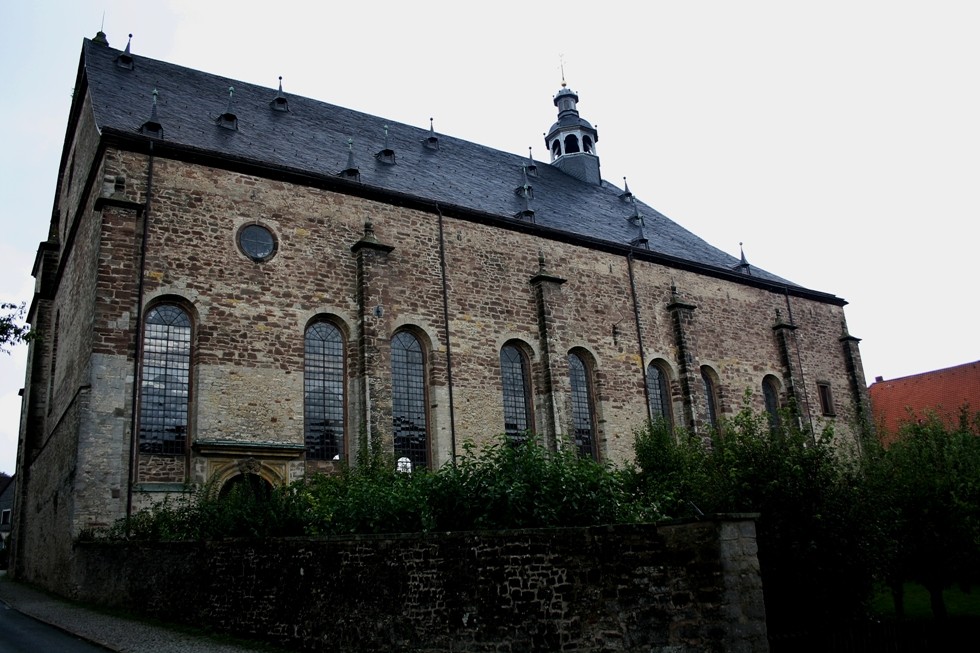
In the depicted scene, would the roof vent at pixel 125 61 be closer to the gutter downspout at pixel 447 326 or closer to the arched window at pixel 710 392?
the gutter downspout at pixel 447 326

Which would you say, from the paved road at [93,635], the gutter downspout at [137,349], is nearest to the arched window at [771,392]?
the gutter downspout at [137,349]

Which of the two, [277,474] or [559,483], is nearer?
[559,483]

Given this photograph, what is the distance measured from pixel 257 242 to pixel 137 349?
3832 mm

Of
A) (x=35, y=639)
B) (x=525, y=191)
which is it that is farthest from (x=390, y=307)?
(x=35, y=639)

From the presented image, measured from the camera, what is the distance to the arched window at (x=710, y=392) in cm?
2561

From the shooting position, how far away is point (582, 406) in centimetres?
2239

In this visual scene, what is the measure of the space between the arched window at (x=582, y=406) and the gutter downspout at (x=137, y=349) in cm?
1133

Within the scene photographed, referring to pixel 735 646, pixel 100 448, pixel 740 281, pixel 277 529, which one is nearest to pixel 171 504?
pixel 100 448

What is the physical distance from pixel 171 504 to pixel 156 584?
3.20 metres

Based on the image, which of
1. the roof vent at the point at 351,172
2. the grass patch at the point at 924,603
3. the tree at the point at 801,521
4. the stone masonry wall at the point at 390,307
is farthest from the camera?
the roof vent at the point at 351,172

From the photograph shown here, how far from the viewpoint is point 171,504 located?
1497 centimetres

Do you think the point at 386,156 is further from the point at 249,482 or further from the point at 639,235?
the point at 249,482

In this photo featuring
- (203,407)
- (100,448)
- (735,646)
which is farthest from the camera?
(203,407)

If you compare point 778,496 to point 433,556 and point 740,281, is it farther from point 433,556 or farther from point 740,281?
point 740,281
